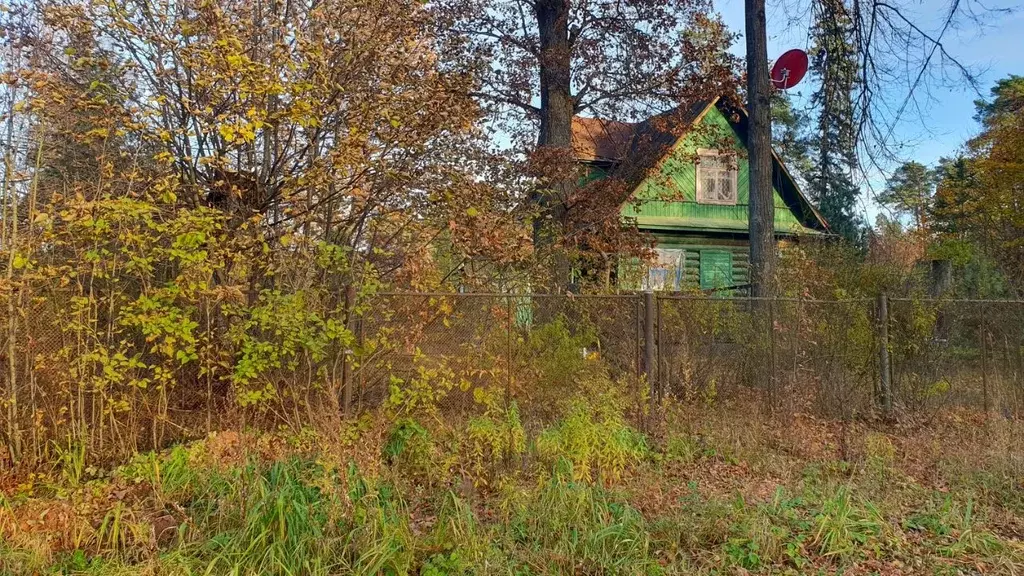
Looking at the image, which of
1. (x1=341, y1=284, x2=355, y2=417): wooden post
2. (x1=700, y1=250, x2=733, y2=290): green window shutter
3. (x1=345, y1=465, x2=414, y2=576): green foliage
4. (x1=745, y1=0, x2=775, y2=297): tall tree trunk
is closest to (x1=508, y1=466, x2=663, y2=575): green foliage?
(x1=345, y1=465, x2=414, y2=576): green foliage

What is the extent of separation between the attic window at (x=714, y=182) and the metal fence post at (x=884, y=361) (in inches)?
448

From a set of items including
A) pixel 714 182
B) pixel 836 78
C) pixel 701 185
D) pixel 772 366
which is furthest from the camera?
pixel 714 182

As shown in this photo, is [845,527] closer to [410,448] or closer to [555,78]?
[410,448]

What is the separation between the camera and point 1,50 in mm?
6137

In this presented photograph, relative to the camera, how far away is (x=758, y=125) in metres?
10.5

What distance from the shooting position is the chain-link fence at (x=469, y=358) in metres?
5.01

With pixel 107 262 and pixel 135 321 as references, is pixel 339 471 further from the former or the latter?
pixel 107 262

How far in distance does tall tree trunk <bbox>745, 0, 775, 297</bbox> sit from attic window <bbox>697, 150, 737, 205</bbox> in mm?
7841

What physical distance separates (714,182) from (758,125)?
8.22 m

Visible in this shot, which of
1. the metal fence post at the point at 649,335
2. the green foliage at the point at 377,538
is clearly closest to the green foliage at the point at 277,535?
the green foliage at the point at 377,538

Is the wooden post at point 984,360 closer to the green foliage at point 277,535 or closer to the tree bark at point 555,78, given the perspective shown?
the tree bark at point 555,78

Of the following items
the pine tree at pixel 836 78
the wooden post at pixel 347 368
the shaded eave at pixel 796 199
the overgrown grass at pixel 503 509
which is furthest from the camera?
the shaded eave at pixel 796 199

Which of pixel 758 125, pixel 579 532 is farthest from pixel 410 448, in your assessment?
pixel 758 125

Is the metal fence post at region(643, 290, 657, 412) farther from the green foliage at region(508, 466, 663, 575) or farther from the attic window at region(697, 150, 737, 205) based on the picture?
the attic window at region(697, 150, 737, 205)
